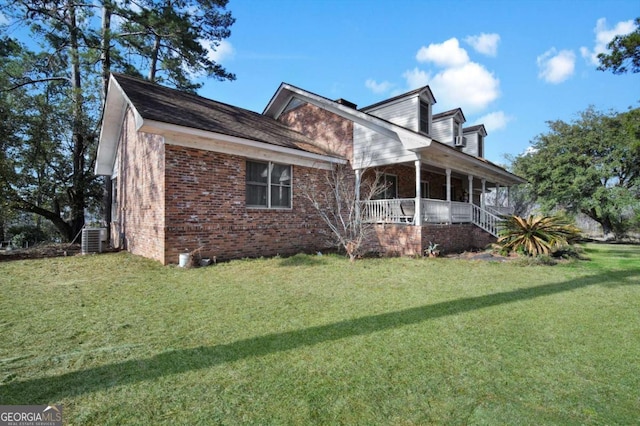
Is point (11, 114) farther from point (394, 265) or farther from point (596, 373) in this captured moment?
point (596, 373)

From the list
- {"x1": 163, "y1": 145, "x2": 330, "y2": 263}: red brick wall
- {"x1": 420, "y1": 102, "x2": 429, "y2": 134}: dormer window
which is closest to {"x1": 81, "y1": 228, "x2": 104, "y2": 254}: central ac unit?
{"x1": 163, "y1": 145, "x2": 330, "y2": 263}: red brick wall

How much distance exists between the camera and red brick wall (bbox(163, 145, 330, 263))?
771 cm

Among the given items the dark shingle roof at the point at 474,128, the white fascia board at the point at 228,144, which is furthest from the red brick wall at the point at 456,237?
the dark shingle roof at the point at 474,128

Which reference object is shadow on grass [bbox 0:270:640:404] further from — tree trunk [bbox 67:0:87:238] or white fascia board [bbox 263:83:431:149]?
tree trunk [bbox 67:0:87:238]

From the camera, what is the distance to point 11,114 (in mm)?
14203

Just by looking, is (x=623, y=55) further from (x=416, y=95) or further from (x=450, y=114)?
(x=416, y=95)

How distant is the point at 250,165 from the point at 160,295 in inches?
202

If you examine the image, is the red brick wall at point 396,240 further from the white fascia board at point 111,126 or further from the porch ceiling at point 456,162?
the white fascia board at point 111,126

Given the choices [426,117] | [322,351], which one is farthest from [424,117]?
A: [322,351]

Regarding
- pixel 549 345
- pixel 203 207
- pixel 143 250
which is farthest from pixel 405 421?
pixel 143 250

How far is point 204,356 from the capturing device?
9.76 feet

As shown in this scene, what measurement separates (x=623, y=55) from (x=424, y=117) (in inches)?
276

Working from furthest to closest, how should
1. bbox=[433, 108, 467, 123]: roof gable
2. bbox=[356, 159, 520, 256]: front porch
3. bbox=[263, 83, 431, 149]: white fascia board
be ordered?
bbox=[433, 108, 467, 123]: roof gable, bbox=[356, 159, 520, 256]: front porch, bbox=[263, 83, 431, 149]: white fascia board

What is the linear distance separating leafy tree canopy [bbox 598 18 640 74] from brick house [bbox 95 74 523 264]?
526cm
